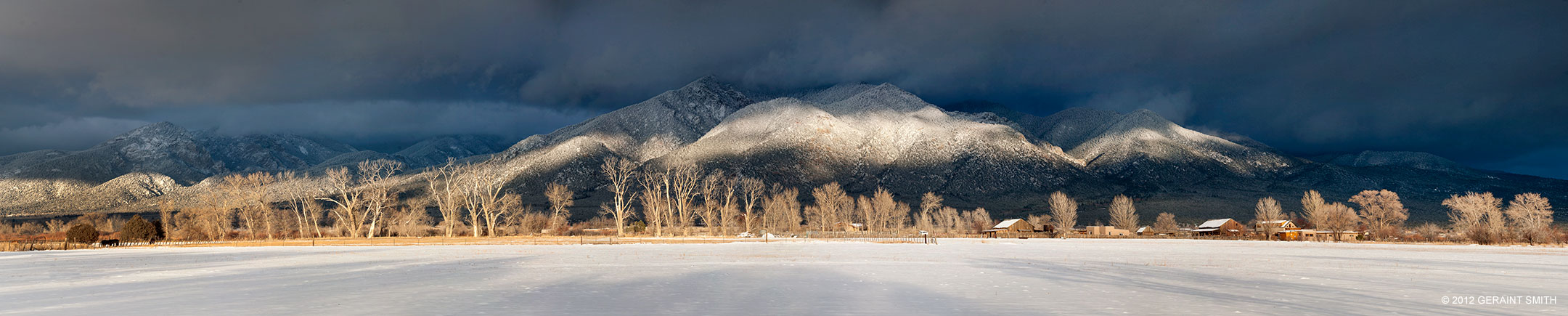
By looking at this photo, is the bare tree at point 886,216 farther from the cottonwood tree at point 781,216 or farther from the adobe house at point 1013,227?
the adobe house at point 1013,227

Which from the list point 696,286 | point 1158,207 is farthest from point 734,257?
point 1158,207

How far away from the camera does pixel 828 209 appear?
4985 inches

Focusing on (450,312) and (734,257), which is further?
(734,257)

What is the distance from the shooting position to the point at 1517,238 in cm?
7919

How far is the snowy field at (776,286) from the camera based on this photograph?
15.8 m

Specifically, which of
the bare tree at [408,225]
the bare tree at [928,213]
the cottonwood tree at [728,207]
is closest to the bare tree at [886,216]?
the bare tree at [928,213]

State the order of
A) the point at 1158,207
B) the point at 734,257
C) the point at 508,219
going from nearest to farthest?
the point at 734,257 → the point at 508,219 → the point at 1158,207

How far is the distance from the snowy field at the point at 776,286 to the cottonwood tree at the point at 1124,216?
323 ft

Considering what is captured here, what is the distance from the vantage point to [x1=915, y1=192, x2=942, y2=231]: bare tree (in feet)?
422

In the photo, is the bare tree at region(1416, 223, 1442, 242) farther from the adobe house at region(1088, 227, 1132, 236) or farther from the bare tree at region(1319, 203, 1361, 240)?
the adobe house at region(1088, 227, 1132, 236)

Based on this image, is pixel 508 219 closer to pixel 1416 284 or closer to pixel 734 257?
pixel 734 257

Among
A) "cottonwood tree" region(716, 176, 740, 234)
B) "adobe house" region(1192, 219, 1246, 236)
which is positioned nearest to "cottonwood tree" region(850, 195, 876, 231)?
"cottonwood tree" region(716, 176, 740, 234)

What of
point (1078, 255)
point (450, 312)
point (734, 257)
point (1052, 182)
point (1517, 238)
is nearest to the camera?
point (450, 312)

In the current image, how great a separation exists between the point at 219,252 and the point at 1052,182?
181902mm
